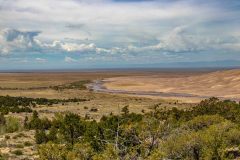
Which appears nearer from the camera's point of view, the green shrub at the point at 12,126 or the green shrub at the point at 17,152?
the green shrub at the point at 17,152

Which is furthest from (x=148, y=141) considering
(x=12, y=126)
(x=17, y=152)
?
(x=12, y=126)

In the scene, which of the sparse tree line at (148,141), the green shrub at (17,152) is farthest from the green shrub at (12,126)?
the green shrub at (17,152)

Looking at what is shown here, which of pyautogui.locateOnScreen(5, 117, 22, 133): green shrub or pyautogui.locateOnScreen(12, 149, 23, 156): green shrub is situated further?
pyautogui.locateOnScreen(5, 117, 22, 133): green shrub

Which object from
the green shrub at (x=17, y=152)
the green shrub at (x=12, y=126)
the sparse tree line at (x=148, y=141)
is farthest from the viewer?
the green shrub at (x=12, y=126)

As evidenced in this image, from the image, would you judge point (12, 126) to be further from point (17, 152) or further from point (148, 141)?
point (148, 141)

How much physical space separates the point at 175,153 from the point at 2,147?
1795 cm

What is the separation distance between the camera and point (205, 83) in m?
127

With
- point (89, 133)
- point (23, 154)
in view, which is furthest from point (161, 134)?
point (23, 154)

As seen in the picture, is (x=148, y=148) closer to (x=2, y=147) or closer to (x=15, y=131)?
(x=2, y=147)

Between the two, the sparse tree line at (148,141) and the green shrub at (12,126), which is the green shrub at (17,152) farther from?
the green shrub at (12,126)

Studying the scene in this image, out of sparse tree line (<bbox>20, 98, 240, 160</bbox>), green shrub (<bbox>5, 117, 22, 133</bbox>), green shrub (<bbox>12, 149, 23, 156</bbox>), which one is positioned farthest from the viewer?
green shrub (<bbox>5, 117, 22, 133</bbox>)

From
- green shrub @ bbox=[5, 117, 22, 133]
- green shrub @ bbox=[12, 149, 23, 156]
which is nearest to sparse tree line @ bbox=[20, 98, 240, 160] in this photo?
green shrub @ bbox=[12, 149, 23, 156]

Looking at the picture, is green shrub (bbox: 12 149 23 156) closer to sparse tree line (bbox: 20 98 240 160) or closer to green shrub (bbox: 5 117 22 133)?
sparse tree line (bbox: 20 98 240 160)

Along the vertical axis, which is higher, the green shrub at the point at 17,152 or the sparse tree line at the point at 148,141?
the sparse tree line at the point at 148,141
